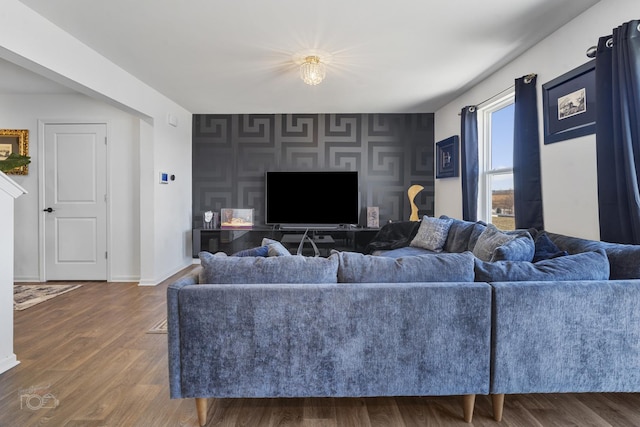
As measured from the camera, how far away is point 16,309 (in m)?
3.31

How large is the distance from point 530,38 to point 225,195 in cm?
429

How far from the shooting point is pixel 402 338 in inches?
64.0

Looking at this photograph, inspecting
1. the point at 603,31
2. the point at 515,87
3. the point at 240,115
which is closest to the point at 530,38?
the point at 515,87

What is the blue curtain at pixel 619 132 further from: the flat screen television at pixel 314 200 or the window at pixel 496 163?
the flat screen television at pixel 314 200

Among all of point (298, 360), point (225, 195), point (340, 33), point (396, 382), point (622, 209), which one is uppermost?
point (340, 33)

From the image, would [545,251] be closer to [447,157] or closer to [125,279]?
[447,157]

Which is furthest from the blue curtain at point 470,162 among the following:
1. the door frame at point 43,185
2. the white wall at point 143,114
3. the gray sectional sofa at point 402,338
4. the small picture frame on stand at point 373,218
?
the door frame at point 43,185

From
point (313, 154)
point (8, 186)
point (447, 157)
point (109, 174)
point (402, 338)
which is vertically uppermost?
point (313, 154)

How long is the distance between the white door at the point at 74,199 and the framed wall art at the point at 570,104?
4851mm

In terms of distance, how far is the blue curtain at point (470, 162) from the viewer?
4031mm

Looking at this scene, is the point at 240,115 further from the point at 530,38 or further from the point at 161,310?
the point at 530,38

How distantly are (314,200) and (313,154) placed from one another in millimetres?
757

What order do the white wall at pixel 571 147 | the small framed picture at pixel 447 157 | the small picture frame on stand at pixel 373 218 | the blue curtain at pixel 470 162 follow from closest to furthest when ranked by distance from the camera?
1. the white wall at pixel 571 147
2. the blue curtain at pixel 470 162
3. the small framed picture at pixel 447 157
4. the small picture frame on stand at pixel 373 218

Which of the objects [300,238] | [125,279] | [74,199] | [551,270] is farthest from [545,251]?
[74,199]
